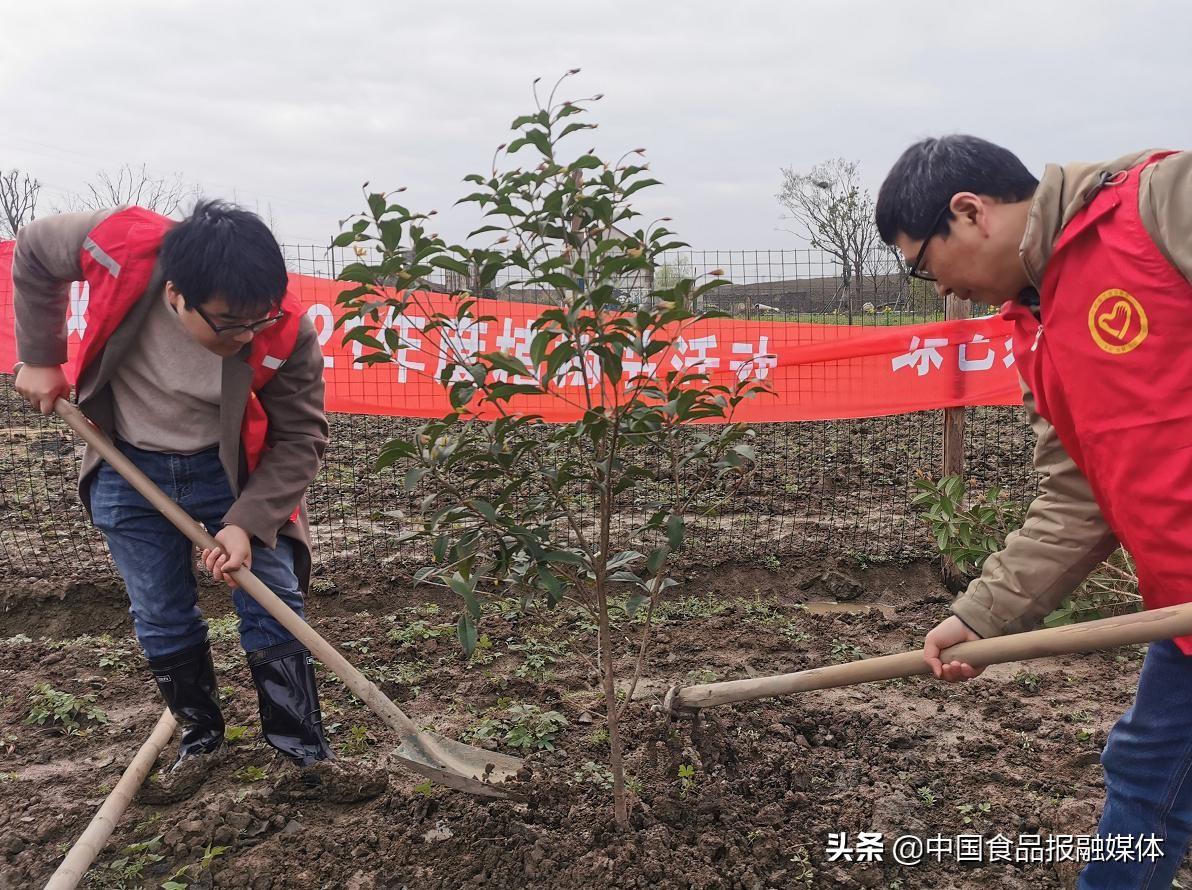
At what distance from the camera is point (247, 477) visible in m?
2.63

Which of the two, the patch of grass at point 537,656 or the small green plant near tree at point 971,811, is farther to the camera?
the patch of grass at point 537,656

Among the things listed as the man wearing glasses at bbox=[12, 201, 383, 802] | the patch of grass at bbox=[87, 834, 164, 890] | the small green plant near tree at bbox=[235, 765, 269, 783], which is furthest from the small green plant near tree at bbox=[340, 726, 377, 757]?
the patch of grass at bbox=[87, 834, 164, 890]

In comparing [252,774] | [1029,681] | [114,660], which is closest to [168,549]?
[252,774]

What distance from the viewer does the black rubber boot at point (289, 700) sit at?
266cm

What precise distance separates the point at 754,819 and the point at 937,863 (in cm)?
48

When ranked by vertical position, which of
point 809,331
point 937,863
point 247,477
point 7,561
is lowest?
point 937,863

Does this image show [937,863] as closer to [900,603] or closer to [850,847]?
[850,847]

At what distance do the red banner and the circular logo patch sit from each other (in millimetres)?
2892

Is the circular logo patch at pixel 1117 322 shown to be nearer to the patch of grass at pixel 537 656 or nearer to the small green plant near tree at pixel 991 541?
the patch of grass at pixel 537 656

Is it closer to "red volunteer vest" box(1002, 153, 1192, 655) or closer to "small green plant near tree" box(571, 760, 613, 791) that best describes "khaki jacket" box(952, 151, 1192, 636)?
Result: "red volunteer vest" box(1002, 153, 1192, 655)

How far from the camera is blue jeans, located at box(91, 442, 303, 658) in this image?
2605 mm

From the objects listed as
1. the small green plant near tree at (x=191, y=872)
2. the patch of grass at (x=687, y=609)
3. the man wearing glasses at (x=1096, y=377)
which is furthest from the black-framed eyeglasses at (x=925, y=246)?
the patch of grass at (x=687, y=609)

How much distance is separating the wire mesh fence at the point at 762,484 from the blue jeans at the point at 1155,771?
7.10ft

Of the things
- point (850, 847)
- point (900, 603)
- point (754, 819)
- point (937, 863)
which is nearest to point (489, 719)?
point (754, 819)
